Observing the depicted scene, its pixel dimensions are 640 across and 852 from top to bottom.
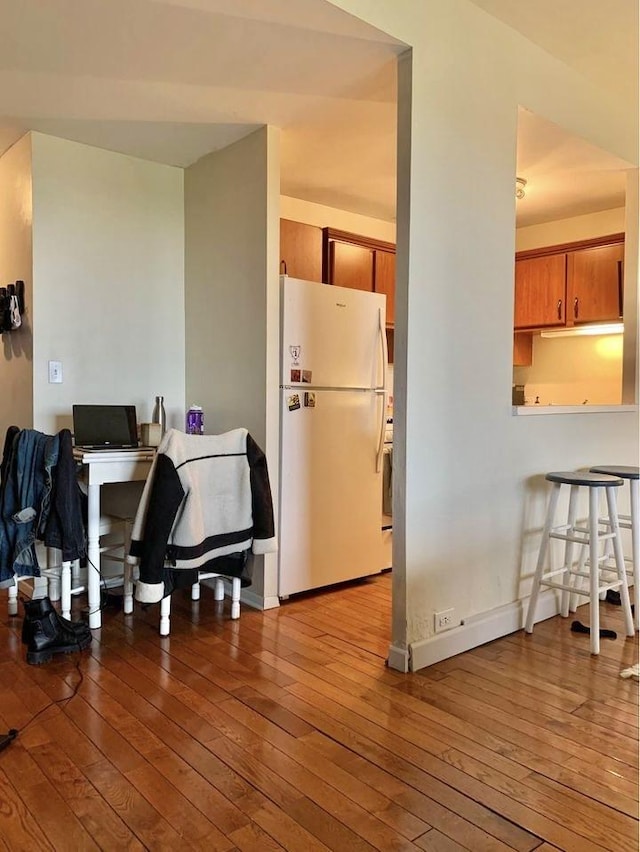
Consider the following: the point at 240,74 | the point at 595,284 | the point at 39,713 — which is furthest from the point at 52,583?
the point at 595,284

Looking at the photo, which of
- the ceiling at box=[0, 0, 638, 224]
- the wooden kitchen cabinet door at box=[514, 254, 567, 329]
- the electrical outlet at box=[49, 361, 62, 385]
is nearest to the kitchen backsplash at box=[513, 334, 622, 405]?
the wooden kitchen cabinet door at box=[514, 254, 567, 329]

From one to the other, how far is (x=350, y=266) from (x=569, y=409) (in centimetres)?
184

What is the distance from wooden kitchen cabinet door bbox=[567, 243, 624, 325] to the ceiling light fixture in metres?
0.10

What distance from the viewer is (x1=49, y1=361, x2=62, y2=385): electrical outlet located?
10.8ft

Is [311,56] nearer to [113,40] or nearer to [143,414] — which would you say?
[113,40]

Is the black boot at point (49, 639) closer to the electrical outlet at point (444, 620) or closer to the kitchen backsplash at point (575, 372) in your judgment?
the electrical outlet at point (444, 620)

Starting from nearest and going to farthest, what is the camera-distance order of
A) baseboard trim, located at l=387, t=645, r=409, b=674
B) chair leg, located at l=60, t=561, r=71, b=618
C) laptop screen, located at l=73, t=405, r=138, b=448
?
baseboard trim, located at l=387, t=645, r=409, b=674 < chair leg, located at l=60, t=561, r=71, b=618 < laptop screen, located at l=73, t=405, r=138, b=448

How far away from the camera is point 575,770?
1.81 m

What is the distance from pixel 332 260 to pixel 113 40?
2.03 m

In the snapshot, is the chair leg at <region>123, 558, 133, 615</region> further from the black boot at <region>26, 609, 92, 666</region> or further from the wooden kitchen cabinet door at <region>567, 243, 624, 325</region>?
the wooden kitchen cabinet door at <region>567, 243, 624, 325</region>

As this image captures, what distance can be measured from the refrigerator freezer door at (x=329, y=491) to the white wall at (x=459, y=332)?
922mm

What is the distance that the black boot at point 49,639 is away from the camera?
253 cm

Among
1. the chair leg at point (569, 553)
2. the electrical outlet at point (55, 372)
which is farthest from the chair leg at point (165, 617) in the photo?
the chair leg at point (569, 553)

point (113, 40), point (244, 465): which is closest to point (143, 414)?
point (244, 465)
